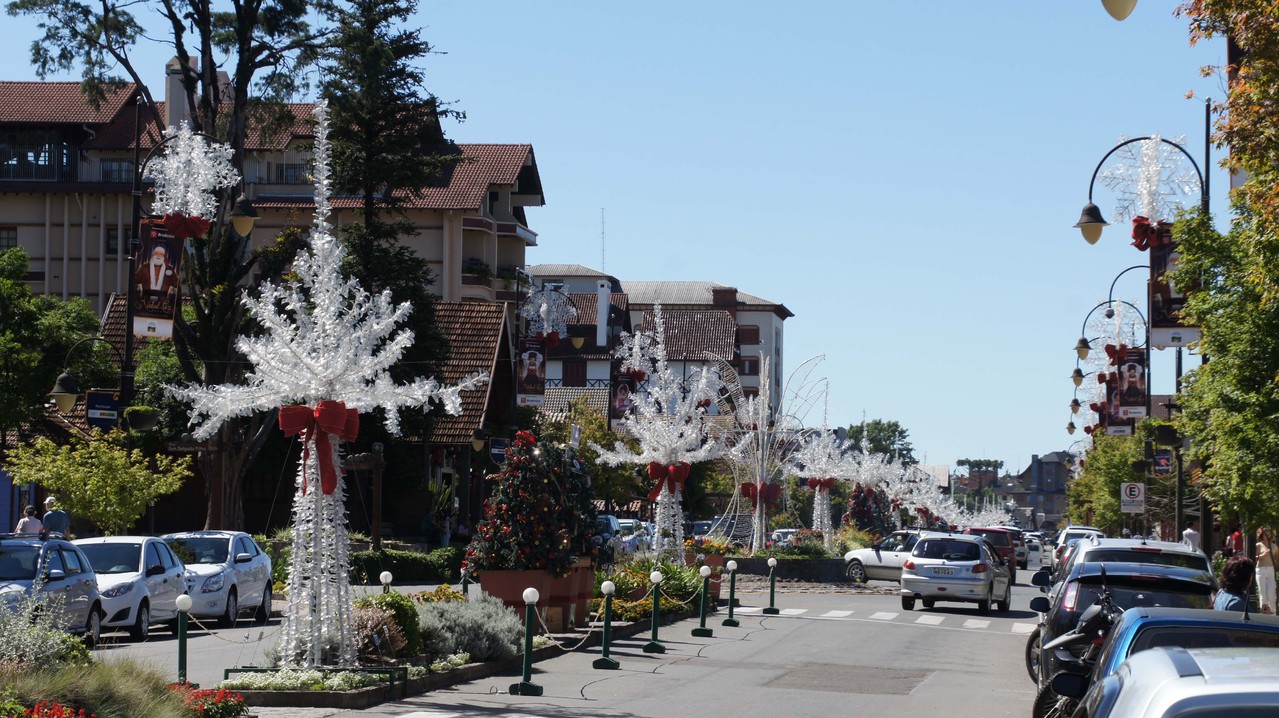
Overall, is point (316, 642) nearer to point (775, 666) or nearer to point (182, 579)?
point (775, 666)

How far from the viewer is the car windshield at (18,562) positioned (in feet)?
62.5

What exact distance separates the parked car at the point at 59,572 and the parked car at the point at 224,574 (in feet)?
11.0

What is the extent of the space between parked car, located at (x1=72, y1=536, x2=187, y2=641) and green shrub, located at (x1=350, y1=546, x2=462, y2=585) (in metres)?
9.77

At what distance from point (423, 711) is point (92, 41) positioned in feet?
91.4

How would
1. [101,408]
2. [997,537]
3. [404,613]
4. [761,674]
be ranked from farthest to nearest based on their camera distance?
[997,537] → [101,408] → [761,674] → [404,613]

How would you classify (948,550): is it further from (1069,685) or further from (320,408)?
(1069,685)

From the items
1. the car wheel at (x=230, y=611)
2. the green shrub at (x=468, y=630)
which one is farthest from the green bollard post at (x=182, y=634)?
the car wheel at (x=230, y=611)

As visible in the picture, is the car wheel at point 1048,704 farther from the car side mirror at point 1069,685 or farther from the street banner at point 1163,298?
the street banner at point 1163,298

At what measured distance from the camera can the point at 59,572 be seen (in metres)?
19.0

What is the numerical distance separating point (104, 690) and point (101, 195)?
200 feet

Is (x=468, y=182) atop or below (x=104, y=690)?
atop

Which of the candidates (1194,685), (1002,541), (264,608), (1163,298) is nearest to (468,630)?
(264,608)

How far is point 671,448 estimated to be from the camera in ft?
103

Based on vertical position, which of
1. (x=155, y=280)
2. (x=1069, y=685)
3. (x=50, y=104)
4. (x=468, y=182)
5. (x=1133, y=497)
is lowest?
(x=1133, y=497)
